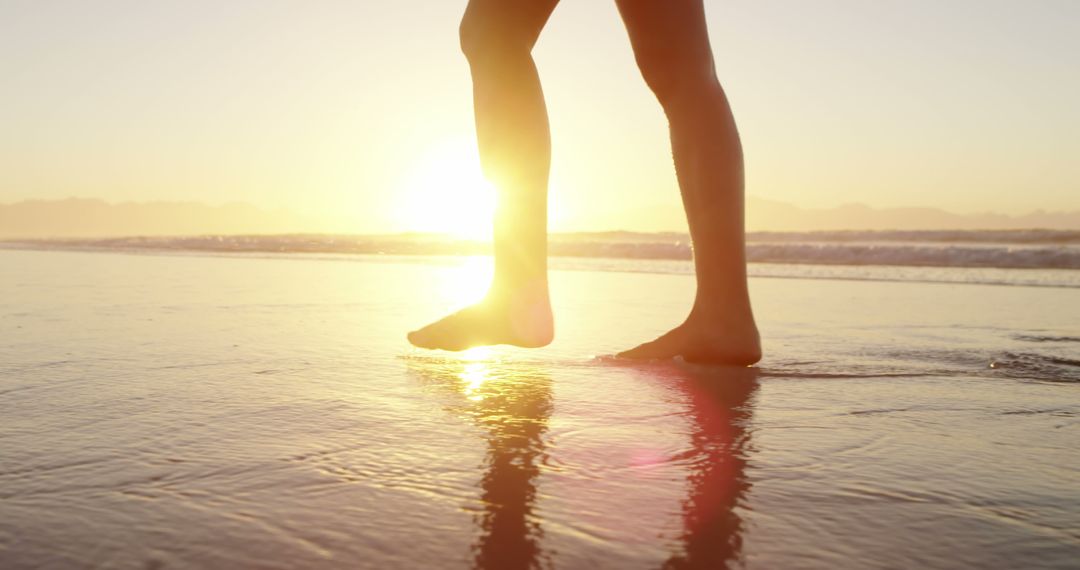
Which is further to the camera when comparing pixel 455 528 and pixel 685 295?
pixel 685 295

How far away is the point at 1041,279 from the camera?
7277mm

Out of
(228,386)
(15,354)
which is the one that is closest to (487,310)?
(228,386)

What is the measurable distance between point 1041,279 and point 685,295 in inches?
155

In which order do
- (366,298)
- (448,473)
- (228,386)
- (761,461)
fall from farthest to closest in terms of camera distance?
(366,298)
(228,386)
(761,461)
(448,473)

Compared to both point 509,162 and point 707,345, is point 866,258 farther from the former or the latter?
point 509,162

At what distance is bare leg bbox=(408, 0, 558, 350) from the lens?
84.4 inches

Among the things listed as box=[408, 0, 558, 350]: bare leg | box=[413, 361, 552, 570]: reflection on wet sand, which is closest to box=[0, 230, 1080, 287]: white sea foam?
box=[408, 0, 558, 350]: bare leg

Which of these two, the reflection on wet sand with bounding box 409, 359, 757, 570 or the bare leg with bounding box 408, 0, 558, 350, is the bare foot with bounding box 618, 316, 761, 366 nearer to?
the reflection on wet sand with bounding box 409, 359, 757, 570

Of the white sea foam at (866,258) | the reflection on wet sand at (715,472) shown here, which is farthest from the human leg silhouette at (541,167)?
the white sea foam at (866,258)

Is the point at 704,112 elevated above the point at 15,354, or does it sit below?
above

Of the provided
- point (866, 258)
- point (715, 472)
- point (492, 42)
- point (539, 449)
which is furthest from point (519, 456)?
point (866, 258)

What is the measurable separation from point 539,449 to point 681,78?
130cm

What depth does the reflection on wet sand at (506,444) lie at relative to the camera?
76cm

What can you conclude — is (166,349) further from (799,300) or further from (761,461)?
(799,300)
